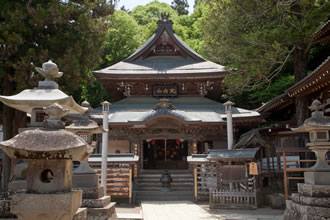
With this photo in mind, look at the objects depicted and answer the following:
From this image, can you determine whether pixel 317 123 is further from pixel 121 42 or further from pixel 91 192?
pixel 121 42

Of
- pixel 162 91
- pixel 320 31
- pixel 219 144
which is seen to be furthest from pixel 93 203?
pixel 162 91

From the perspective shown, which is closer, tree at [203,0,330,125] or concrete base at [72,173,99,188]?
concrete base at [72,173,99,188]

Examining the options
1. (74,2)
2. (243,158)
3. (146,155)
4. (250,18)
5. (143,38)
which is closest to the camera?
(250,18)

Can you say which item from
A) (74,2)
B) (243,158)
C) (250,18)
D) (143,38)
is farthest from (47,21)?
(143,38)

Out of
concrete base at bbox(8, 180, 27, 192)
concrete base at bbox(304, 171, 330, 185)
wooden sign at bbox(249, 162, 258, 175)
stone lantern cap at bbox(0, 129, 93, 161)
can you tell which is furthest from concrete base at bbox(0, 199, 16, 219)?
wooden sign at bbox(249, 162, 258, 175)

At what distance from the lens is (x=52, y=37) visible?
528 inches

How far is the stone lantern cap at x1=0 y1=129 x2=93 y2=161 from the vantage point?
14.2 ft

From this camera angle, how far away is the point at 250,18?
10562 mm

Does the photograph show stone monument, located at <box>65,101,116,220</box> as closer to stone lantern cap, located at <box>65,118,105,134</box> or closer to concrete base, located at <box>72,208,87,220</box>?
stone lantern cap, located at <box>65,118,105,134</box>

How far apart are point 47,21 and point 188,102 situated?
31.1ft

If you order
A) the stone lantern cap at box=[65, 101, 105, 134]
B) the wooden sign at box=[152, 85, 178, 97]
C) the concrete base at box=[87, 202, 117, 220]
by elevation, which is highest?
the wooden sign at box=[152, 85, 178, 97]

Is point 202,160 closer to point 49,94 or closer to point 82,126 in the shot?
point 82,126

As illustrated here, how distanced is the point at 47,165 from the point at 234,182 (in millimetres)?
8298

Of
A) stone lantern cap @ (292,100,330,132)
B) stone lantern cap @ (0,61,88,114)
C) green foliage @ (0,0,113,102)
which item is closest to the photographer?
stone lantern cap @ (0,61,88,114)
